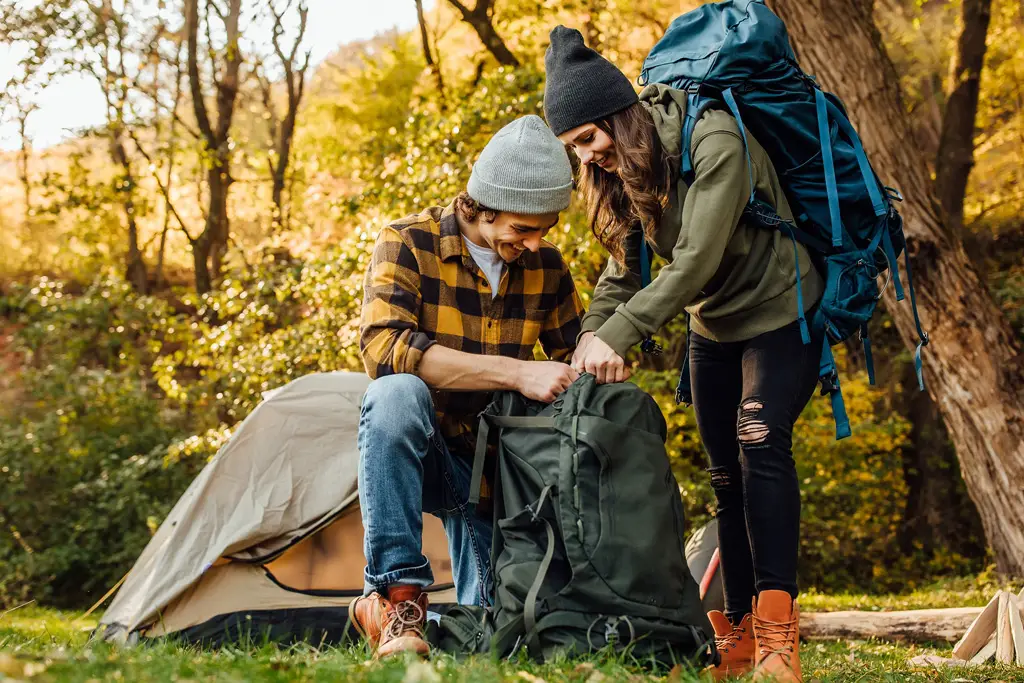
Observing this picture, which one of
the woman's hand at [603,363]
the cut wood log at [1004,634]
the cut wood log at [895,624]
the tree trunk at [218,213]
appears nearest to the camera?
Answer: the woman's hand at [603,363]

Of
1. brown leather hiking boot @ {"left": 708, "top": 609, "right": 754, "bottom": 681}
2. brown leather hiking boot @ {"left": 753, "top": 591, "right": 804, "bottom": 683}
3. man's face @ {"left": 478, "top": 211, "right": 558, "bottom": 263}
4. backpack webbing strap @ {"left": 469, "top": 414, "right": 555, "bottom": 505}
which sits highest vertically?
man's face @ {"left": 478, "top": 211, "right": 558, "bottom": 263}

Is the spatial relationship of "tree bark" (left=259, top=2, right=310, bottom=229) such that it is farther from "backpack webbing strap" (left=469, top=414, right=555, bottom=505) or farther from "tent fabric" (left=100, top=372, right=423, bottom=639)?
"backpack webbing strap" (left=469, top=414, right=555, bottom=505)

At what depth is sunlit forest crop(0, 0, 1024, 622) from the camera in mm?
4664

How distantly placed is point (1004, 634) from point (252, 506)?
327cm

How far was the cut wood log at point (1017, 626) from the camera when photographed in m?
3.03

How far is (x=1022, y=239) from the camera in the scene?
10.1m

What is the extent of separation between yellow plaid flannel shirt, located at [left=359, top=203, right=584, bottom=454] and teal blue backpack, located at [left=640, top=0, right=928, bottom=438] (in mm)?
590

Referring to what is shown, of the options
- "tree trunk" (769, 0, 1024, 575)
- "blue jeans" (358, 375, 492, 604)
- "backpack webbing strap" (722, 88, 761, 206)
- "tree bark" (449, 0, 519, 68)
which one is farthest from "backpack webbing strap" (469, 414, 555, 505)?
"tree bark" (449, 0, 519, 68)

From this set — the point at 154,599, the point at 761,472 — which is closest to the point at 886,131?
the point at 761,472

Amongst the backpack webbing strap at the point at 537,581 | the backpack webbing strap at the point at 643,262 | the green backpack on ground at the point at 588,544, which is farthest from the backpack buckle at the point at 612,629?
the backpack webbing strap at the point at 643,262

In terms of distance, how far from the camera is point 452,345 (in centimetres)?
260

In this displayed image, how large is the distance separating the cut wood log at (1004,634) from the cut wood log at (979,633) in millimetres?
37

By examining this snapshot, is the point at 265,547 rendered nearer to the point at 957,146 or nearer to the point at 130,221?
the point at 957,146

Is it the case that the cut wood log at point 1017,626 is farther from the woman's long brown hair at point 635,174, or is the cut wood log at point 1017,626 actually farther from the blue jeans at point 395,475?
the blue jeans at point 395,475
